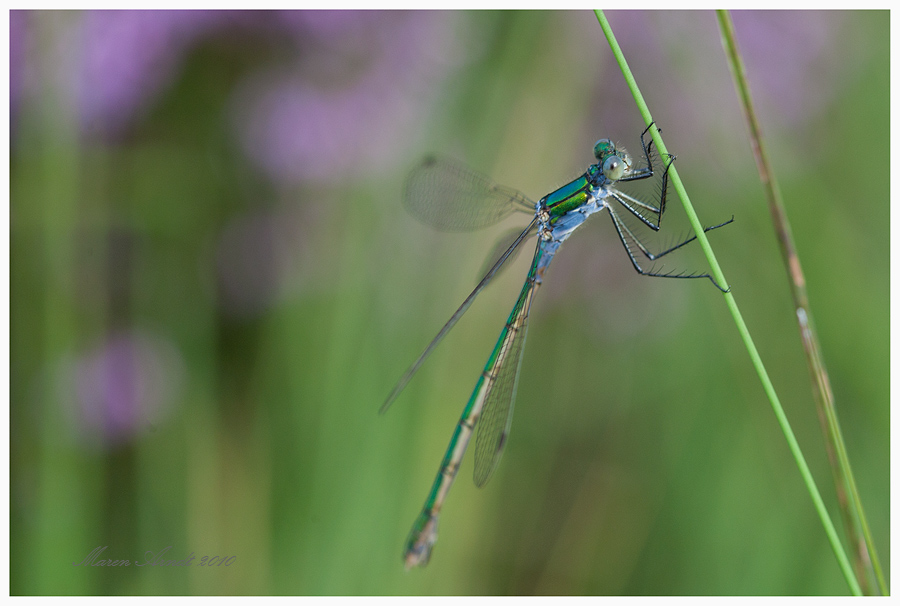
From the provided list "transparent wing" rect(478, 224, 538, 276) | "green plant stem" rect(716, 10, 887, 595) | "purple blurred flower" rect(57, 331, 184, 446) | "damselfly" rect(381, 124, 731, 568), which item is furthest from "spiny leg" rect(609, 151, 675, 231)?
"purple blurred flower" rect(57, 331, 184, 446)

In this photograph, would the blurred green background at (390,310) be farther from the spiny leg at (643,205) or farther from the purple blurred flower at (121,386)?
the spiny leg at (643,205)

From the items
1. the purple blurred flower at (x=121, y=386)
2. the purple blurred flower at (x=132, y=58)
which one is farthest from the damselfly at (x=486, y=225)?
the purple blurred flower at (x=132, y=58)

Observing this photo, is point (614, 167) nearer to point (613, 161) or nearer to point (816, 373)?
point (613, 161)

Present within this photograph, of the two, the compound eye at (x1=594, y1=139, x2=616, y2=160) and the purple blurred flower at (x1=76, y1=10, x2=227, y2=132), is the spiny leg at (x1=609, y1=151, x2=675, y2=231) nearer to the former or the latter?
the compound eye at (x1=594, y1=139, x2=616, y2=160)

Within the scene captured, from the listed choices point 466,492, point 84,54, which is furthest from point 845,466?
point 84,54

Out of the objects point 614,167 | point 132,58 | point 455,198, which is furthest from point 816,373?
point 132,58

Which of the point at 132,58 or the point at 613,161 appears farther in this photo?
the point at 132,58
